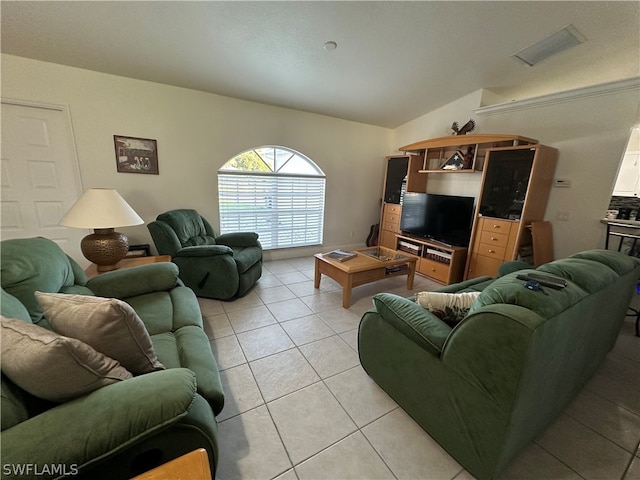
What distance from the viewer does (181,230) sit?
115 inches

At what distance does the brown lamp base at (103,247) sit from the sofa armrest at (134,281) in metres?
0.27

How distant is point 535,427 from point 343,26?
3090mm

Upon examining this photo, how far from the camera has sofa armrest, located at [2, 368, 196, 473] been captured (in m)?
0.67

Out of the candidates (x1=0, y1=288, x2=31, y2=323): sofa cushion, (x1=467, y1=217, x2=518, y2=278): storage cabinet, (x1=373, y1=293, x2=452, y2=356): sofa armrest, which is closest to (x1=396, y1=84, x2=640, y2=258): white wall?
(x1=467, y1=217, x2=518, y2=278): storage cabinet

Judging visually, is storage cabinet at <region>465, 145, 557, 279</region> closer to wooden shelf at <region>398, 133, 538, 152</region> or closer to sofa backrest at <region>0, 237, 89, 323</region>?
wooden shelf at <region>398, 133, 538, 152</region>

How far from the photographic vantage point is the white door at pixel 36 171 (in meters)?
2.59

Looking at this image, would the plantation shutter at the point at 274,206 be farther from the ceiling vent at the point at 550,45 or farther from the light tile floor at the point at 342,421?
the ceiling vent at the point at 550,45

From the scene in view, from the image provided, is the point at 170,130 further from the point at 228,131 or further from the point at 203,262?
the point at 203,262

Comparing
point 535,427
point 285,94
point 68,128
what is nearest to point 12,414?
point 535,427

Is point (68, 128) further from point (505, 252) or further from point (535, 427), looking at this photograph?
point (505, 252)

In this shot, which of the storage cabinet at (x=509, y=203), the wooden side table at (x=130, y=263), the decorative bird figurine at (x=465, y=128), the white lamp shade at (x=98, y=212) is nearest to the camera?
the white lamp shade at (x=98, y=212)

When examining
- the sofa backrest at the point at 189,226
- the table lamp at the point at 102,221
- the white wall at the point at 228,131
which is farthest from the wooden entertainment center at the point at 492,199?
the table lamp at the point at 102,221

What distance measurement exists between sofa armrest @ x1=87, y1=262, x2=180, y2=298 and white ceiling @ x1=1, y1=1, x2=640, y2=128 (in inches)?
80.7

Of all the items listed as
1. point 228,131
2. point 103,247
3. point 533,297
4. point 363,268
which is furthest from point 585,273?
point 228,131
